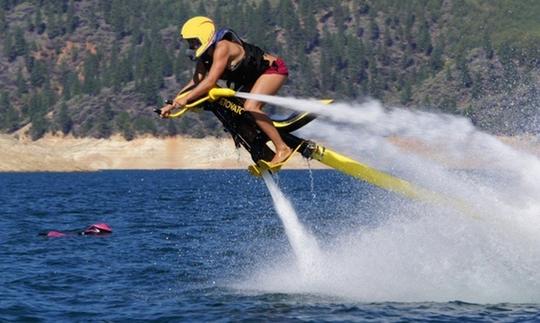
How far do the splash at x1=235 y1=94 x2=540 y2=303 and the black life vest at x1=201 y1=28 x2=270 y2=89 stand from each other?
0.60m

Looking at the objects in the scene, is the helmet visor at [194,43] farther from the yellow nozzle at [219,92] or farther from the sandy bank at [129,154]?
the sandy bank at [129,154]

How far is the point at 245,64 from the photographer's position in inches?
800

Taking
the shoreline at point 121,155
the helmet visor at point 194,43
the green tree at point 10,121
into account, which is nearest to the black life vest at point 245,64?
the helmet visor at point 194,43

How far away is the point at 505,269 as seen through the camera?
21906mm

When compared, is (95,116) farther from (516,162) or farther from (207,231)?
(516,162)

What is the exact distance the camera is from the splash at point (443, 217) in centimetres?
2109

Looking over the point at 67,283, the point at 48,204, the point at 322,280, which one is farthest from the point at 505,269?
the point at 48,204

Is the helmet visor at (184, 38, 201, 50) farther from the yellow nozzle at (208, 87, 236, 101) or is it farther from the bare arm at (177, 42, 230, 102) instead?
the yellow nozzle at (208, 87, 236, 101)

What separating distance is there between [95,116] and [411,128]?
173072 millimetres

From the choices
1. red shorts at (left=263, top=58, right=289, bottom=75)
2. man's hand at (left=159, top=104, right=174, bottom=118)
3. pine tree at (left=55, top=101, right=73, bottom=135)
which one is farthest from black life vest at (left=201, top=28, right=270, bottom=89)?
pine tree at (left=55, top=101, right=73, bottom=135)

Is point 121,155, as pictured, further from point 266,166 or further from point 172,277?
point 266,166

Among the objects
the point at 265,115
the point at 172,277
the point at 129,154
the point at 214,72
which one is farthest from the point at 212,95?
the point at 129,154

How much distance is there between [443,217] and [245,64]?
5.25 meters

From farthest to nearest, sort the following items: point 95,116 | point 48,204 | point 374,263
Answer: point 95,116, point 48,204, point 374,263
